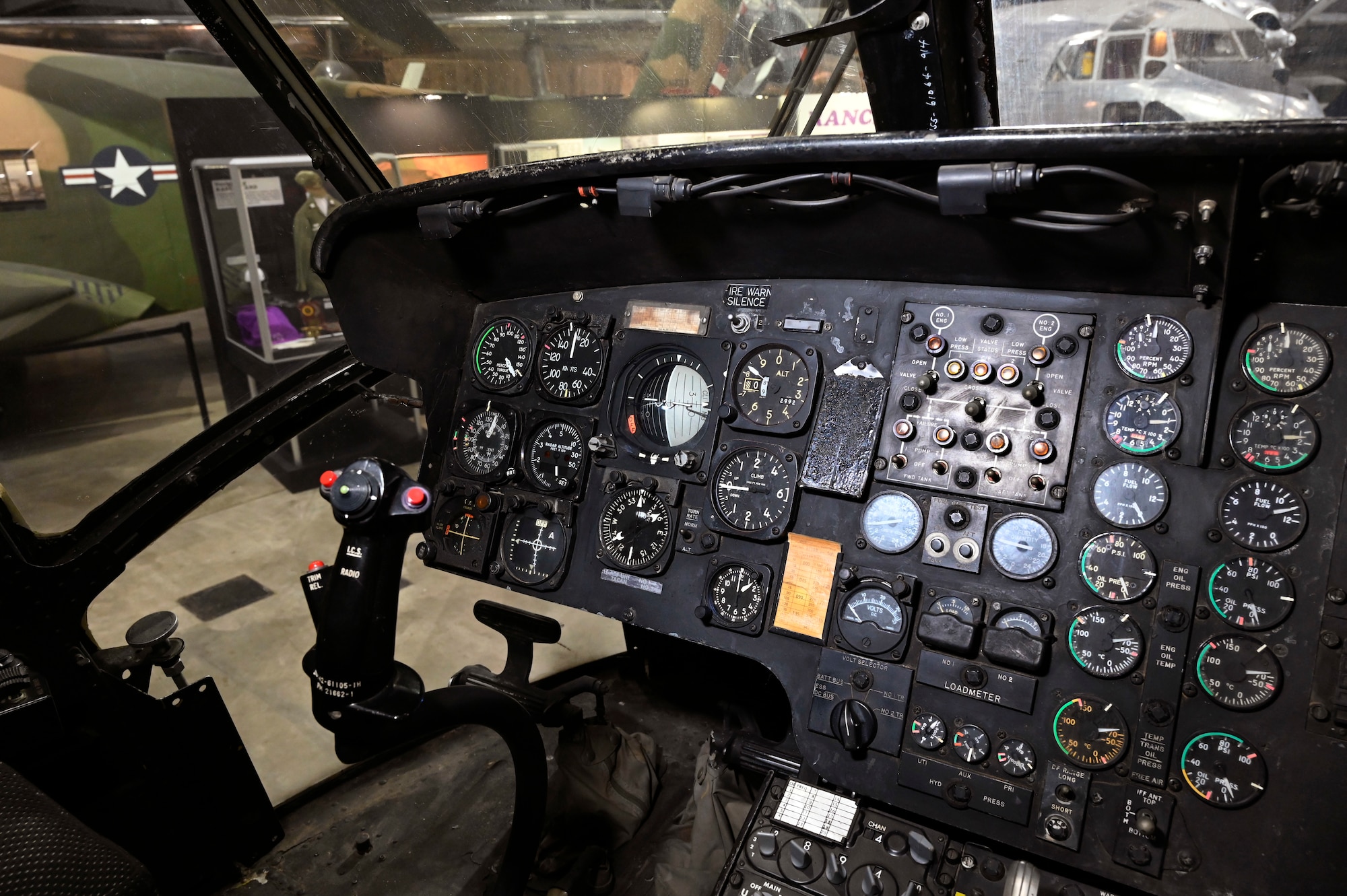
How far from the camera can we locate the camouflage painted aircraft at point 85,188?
3082 millimetres

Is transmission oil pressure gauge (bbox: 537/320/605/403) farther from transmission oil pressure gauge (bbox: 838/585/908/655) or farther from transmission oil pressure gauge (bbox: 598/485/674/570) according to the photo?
transmission oil pressure gauge (bbox: 838/585/908/655)

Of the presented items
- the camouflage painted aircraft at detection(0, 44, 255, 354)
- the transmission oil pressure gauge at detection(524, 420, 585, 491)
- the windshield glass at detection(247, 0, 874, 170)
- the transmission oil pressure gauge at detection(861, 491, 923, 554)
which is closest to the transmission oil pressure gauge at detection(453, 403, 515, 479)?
the transmission oil pressure gauge at detection(524, 420, 585, 491)

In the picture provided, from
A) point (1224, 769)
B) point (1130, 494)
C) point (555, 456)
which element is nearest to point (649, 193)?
point (555, 456)

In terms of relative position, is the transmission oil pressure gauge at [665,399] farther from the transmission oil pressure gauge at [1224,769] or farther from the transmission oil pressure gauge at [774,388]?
the transmission oil pressure gauge at [1224,769]

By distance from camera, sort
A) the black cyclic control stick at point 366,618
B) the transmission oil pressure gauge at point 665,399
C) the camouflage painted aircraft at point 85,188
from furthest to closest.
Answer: the camouflage painted aircraft at point 85,188, the transmission oil pressure gauge at point 665,399, the black cyclic control stick at point 366,618

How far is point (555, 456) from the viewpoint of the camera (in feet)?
8.91

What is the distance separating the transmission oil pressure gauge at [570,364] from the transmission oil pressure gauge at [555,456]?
4.3 inches

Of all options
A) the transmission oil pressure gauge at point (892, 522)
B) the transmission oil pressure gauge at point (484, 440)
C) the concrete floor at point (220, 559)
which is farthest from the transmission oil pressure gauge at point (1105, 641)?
the concrete floor at point (220, 559)

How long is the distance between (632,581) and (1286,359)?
1726 millimetres

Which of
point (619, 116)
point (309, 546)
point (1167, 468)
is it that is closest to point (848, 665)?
point (1167, 468)

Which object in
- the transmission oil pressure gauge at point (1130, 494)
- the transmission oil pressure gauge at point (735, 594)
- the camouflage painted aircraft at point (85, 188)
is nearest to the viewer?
the transmission oil pressure gauge at point (1130, 494)

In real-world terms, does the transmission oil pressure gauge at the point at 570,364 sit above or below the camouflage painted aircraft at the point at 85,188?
below

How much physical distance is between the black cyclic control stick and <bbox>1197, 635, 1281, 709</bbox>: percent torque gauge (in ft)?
5.91

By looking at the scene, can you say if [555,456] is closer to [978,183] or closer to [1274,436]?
[978,183]
